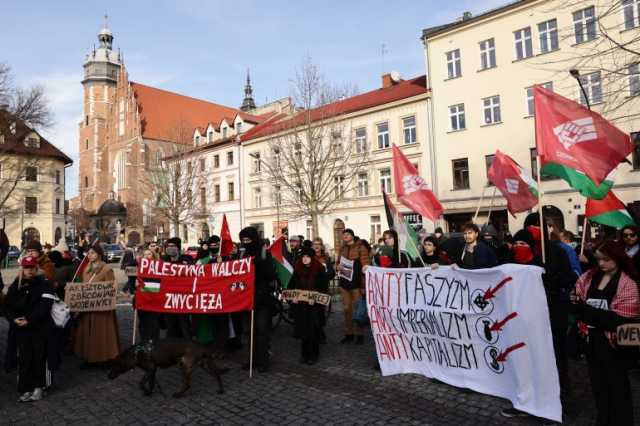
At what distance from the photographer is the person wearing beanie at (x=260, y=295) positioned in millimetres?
6699

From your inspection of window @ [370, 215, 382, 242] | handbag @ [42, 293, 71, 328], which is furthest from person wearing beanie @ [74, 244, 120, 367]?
window @ [370, 215, 382, 242]

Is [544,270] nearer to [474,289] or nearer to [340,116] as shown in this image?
[474,289]

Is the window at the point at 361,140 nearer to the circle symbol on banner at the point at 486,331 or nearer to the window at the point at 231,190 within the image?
the window at the point at 231,190

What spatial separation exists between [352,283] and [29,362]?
5.11 metres

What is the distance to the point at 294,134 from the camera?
26.6 m

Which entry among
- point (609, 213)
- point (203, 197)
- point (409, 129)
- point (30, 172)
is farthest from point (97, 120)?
point (609, 213)

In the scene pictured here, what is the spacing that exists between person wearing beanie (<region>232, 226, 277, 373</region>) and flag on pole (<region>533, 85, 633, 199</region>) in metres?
4.07

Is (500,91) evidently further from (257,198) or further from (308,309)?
(308,309)

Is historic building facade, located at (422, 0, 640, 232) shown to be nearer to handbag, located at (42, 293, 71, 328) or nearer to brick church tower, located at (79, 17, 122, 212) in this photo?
handbag, located at (42, 293, 71, 328)

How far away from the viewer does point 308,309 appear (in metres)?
7.08

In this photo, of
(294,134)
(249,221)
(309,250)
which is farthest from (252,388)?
(249,221)

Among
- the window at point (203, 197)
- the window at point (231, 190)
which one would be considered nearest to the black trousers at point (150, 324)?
the window at point (231, 190)

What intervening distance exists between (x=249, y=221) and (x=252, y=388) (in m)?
34.7

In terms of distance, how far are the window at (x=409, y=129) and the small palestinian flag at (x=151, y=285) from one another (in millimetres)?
24788
